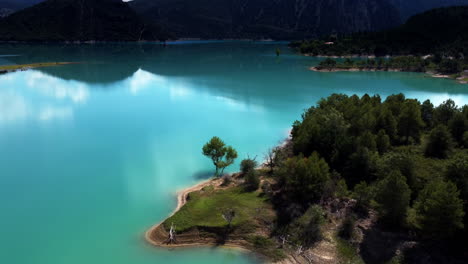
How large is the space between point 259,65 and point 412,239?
110997 mm

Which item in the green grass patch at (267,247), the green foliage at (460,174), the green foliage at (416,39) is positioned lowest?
the green grass patch at (267,247)

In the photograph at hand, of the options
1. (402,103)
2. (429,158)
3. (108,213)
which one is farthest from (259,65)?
(108,213)

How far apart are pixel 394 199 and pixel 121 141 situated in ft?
110

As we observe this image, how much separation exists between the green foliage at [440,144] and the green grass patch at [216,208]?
63.8 ft

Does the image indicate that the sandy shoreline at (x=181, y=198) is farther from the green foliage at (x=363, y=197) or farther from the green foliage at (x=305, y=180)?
the green foliage at (x=363, y=197)

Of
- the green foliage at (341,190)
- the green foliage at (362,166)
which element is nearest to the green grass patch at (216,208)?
the green foliage at (341,190)

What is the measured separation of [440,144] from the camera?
33.4m

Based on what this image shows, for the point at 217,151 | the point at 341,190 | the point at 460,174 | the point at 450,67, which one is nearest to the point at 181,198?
the point at 217,151

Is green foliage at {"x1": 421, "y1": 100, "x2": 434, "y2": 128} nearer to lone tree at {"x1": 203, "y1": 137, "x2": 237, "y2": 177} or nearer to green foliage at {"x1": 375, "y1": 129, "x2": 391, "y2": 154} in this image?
green foliage at {"x1": 375, "y1": 129, "x2": 391, "y2": 154}

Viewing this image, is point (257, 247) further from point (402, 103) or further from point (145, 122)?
point (145, 122)

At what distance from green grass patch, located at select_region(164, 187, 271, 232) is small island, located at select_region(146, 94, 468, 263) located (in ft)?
0.24

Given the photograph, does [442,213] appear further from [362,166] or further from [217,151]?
[217,151]

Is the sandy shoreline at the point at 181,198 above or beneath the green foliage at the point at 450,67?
beneath

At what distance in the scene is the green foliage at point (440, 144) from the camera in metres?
33.0
